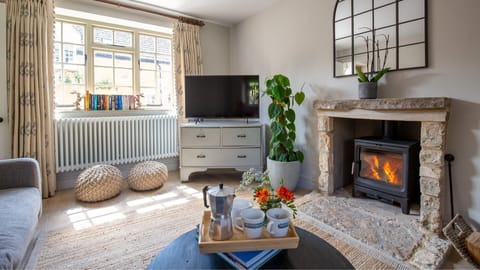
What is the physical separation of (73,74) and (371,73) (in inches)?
133

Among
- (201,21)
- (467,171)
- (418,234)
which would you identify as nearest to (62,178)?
(201,21)

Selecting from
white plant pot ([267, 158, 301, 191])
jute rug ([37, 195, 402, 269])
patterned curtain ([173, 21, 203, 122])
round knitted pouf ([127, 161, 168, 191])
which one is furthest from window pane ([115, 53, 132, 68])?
white plant pot ([267, 158, 301, 191])

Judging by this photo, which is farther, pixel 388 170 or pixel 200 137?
pixel 200 137

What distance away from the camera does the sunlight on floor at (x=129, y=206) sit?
220 centimetres

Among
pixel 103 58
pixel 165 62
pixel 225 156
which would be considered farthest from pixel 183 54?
pixel 225 156

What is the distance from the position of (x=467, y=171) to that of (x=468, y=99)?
20.8 inches

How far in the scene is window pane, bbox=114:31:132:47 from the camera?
11.3 feet

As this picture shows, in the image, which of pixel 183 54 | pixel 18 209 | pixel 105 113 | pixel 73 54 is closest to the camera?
pixel 18 209

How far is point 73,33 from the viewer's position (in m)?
3.15

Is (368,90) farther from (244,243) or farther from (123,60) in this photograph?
(123,60)

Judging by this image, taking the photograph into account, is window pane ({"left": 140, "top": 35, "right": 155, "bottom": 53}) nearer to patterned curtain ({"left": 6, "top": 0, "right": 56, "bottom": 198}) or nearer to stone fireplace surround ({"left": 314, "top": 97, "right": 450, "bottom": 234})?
patterned curtain ({"left": 6, "top": 0, "right": 56, "bottom": 198})

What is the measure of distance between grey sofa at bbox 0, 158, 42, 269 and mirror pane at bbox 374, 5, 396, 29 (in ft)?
9.75

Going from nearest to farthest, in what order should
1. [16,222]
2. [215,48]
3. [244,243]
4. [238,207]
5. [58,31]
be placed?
[244,243] → [238,207] → [16,222] → [58,31] → [215,48]

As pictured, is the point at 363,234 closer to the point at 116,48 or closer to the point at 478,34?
the point at 478,34
